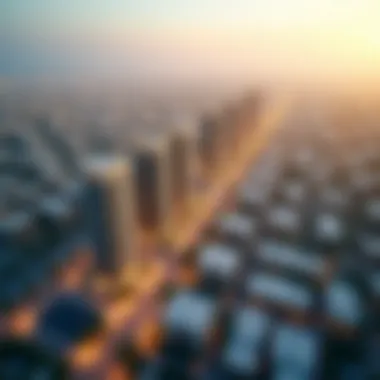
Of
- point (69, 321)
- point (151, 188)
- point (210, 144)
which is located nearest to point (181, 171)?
point (151, 188)

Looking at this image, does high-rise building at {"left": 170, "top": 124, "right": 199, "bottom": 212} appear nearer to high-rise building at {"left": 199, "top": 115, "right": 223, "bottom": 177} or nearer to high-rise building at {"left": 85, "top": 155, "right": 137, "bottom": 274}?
high-rise building at {"left": 199, "top": 115, "right": 223, "bottom": 177}

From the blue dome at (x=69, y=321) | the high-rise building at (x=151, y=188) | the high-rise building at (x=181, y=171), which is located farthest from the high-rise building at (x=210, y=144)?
the blue dome at (x=69, y=321)

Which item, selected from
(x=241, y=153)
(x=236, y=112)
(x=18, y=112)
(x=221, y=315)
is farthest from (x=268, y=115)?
(x=221, y=315)

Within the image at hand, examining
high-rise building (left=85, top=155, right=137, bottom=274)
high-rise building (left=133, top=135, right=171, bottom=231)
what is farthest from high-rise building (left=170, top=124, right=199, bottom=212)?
high-rise building (left=85, top=155, right=137, bottom=274)

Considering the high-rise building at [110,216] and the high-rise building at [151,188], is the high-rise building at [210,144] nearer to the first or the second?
the high-rise building at [151,188]

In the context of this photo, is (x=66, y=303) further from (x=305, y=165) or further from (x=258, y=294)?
(x=305, y=165)

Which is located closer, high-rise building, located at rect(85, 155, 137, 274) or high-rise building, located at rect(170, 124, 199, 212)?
high-rise building, located at rect(85, 155, 137, 274)

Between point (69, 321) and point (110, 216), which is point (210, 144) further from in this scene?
point (69, 321)
